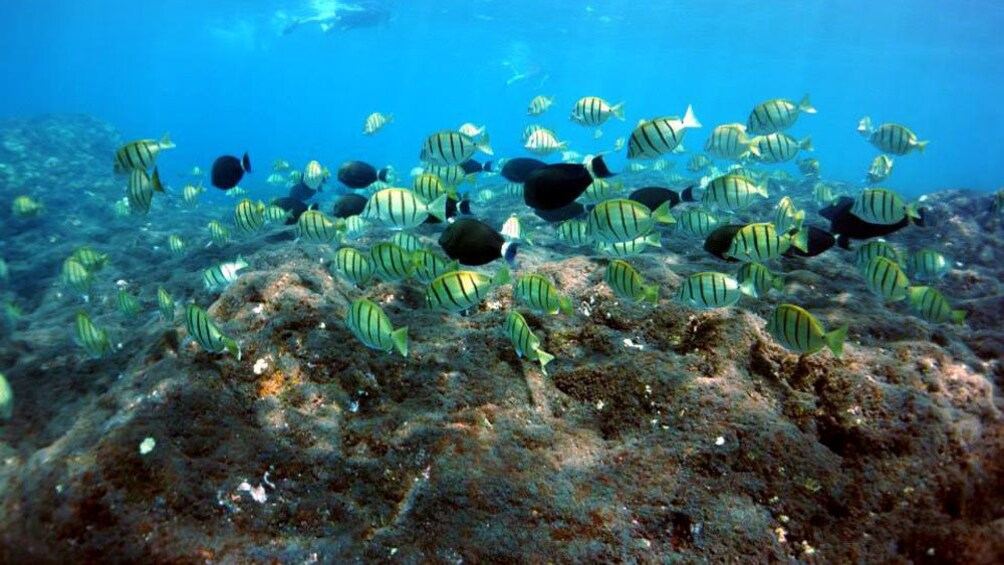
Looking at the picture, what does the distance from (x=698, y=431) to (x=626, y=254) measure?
9.08 feet

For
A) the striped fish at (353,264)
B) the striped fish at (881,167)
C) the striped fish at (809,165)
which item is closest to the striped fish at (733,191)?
the striped fish at (353,264)

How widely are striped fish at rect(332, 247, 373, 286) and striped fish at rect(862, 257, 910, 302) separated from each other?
4529mm

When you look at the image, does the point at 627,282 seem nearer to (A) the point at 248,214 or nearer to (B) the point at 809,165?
(A) the point at 248,214

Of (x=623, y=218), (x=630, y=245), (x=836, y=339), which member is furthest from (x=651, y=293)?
(x=630, y=245)

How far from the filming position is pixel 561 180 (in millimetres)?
4594

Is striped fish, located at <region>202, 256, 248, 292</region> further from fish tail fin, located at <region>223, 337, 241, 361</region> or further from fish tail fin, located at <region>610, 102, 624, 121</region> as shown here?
fish tail fin, located at <region>610, 102, 624, 121</region>

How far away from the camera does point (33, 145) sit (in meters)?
25.5

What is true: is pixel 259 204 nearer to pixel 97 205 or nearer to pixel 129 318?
pixel 129 318

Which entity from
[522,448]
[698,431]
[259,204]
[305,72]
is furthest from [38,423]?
[305,72]

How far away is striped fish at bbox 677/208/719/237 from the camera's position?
20.4 ft

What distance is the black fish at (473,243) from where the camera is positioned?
13.5 ft

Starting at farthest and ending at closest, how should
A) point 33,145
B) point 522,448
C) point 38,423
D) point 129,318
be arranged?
point 33,145 < point 129,318 < point 38,423 < point 522,448

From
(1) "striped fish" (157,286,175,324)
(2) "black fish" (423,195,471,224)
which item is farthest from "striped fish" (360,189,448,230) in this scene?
(1) "striped fish" (157,286,175,324)

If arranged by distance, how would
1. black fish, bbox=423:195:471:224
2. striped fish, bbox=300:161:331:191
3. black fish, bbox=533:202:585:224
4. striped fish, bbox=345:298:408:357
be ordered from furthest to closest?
striped fish, bbox=300:161:331:191, black fish, bbox=533:202:585:224, black fish, bbox=423:195:471:224, striped fish, bbox=345:298:408:357
